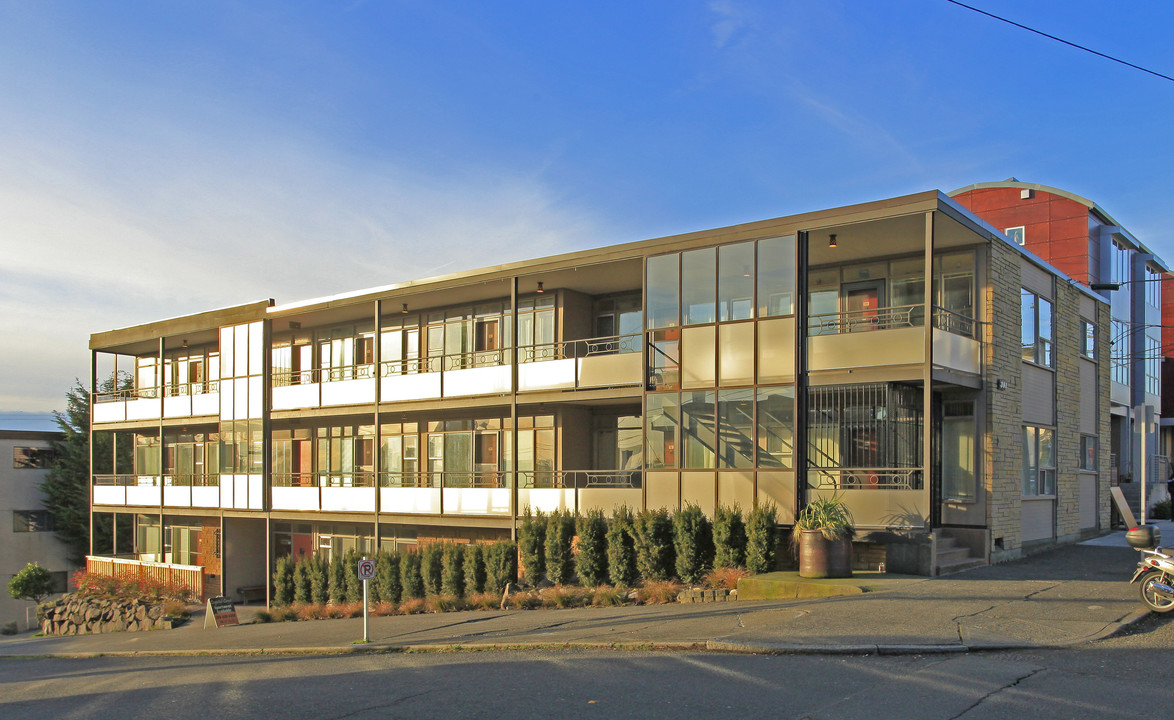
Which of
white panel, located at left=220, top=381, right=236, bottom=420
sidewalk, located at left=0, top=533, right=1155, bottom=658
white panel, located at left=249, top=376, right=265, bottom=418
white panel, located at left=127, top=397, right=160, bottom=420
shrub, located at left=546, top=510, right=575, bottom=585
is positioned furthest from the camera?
white panel, located at left=127, top=397, right=160, bottom=420

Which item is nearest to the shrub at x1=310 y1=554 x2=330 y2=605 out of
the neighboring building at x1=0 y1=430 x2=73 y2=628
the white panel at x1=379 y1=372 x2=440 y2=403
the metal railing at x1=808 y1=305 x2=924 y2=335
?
the white panel at x1=379 y1=372 x2=440 y2=403

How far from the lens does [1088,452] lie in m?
23.9

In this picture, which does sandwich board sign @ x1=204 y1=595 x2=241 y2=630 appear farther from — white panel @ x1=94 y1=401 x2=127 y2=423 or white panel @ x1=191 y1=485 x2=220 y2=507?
white panel @ x1=94 y1=401 x2=127 y2=423

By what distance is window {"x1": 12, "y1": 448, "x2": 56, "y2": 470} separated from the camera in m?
42.2

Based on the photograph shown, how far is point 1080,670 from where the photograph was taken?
9.28 meters

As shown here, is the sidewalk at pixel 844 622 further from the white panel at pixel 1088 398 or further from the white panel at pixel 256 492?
the white panel at pixel 256 492

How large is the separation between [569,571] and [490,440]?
7307 millimetres

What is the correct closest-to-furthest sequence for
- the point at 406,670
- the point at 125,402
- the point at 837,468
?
the point at 406,670
the point at 837,468
the point at 125,402

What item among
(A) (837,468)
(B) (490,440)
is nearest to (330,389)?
(B) (490,440)

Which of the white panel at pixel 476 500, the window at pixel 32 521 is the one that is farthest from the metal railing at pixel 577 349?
the window at pixel 32 521

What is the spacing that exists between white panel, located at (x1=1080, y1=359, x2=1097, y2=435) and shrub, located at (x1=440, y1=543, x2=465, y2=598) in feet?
51.4

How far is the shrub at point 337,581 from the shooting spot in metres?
25.0

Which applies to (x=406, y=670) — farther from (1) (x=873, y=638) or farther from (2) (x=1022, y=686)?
(2) (x=1022, y=686)

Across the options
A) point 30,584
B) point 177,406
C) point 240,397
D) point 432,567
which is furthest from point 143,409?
point 432,567
